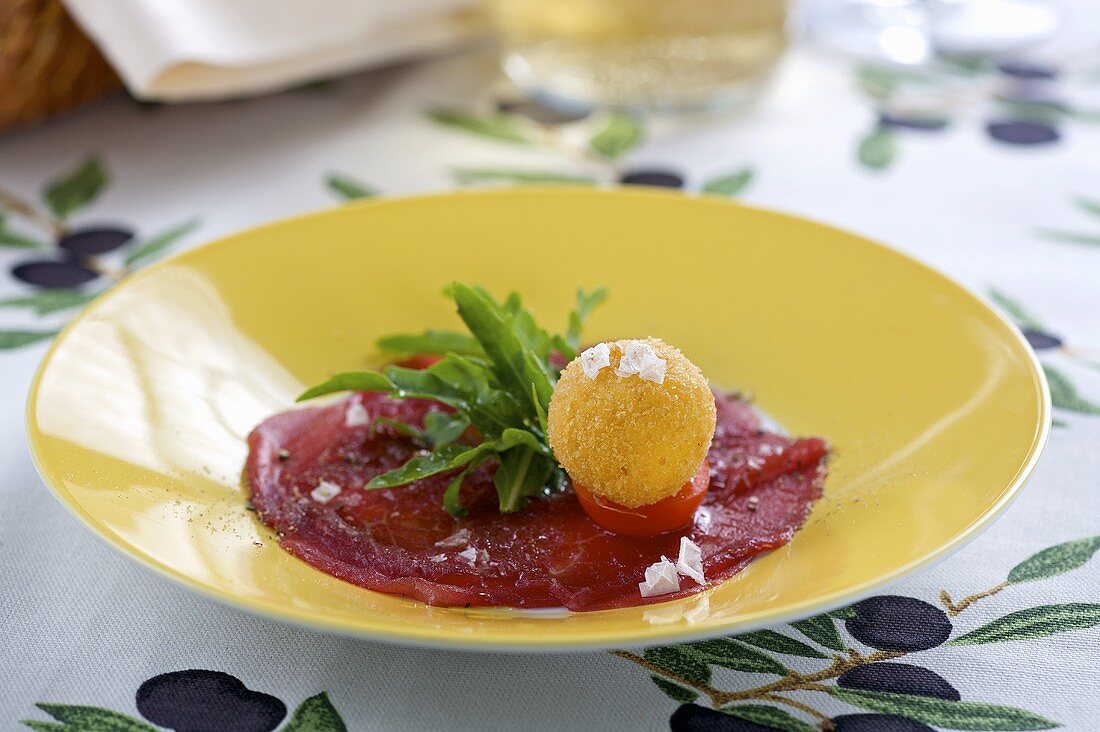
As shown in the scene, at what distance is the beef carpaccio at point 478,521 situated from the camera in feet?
2.07

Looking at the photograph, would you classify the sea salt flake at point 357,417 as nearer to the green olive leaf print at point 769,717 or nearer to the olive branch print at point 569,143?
the green olive leaf print at point 769,717

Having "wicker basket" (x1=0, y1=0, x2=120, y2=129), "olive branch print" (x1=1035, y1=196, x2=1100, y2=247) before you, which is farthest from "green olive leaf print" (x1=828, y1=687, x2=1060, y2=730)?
"wicker basket" (x1=0, y1=0, x2=120, y2=129)

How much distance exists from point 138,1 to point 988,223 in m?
0.86

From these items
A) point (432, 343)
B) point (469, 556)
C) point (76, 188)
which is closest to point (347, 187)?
point (76, 188)

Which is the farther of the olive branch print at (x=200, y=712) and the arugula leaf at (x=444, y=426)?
the arugula leaf at (x=444, y=426)

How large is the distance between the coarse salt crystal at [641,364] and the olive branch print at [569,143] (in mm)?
655

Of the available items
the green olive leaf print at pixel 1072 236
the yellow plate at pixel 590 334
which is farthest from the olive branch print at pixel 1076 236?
the yellow plate at pixel 590 334

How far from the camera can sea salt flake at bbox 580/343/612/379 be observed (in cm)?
65

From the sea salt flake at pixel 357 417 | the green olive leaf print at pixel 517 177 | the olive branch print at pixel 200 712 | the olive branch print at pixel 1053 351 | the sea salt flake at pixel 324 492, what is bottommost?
the olive branch print at pixel 1053 351

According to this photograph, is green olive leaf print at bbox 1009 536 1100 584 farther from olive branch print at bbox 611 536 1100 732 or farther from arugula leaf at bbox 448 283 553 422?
arugula leaf at bbox 448 283 553 422

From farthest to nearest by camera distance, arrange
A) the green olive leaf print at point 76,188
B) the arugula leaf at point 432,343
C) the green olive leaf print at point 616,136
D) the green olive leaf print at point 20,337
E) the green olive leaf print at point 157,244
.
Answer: the green olive leaf print at point 616,136
the green olive leaf print at point 76,188
the green olive leaf print at point 157,244
the green olive leaf print at point 20,337
the arugula leaf at point 432,343

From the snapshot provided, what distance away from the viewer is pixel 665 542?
67cm

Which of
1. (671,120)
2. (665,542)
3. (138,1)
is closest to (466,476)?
(665,542)

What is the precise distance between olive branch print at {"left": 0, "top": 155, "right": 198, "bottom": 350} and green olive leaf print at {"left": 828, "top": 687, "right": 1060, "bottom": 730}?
2.36ft
